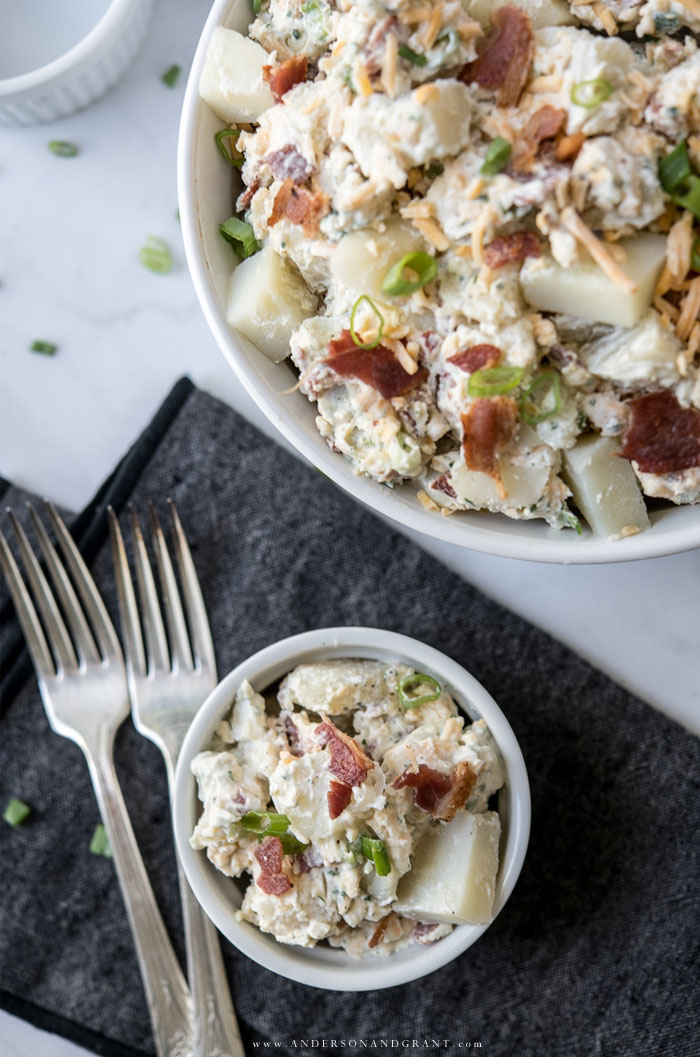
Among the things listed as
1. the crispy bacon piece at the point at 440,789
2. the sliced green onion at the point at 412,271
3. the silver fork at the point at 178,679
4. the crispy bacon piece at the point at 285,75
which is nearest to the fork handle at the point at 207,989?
the silver fork at the point at 178,679

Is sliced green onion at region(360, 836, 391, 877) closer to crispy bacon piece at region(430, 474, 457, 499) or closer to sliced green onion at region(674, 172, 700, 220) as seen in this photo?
crispy bacon piece at region(430, 474, 457, 499)

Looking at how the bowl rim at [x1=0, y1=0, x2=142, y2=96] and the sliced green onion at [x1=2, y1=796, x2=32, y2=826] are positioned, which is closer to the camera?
the bowl rim at [x1=0, y1=0, x2=142, y2=96]

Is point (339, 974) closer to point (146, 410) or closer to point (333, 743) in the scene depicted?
point (333, 743)

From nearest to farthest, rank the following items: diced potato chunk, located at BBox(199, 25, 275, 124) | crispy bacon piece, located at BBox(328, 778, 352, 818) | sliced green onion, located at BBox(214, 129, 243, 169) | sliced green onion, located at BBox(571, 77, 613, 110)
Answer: sliced green onion, located at BBox(571, 77, 613, 110) < diced potato chunk, located at BBox(199, 25, 275, 124) < sliced green onion, located at BBox(214, 129, 243, 169) < crispy bacon piece, located at BBox(328, 778, 352, 818)

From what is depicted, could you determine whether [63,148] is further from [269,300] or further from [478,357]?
[478,357]

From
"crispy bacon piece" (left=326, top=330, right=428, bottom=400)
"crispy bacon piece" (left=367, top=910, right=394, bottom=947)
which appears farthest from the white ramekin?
"crispy bacon piece" (left=367, top=910, right=394, bottom=947)

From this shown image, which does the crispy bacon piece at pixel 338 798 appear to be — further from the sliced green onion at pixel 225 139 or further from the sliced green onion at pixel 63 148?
the sliced green onion at pixel 63 148

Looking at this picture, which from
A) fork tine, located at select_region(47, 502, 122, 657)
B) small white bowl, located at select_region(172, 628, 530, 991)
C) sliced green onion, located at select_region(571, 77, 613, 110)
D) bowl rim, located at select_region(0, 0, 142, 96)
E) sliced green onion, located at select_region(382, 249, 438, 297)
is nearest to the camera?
sliced green onion, located at select_region(571, 77, 613, 110)

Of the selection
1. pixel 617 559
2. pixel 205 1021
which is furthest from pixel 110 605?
pixel 617 559
